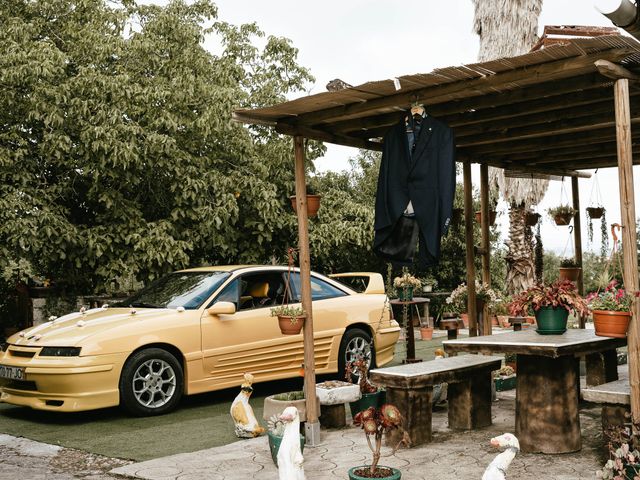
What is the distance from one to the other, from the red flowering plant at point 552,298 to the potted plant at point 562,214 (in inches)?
191

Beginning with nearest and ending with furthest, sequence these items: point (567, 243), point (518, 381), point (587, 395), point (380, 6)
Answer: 1. point (587, 395)
2. point (518, 381)
3. point (567, 243)
4. point (380, 6)

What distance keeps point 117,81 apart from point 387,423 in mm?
7718

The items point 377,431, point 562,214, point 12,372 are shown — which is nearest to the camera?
point 377,431

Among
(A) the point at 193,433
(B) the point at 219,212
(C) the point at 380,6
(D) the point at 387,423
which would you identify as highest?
(C) the point at 380,6

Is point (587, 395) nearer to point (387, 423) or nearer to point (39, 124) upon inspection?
point (387, 423)

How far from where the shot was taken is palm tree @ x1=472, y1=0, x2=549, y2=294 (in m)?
15.2

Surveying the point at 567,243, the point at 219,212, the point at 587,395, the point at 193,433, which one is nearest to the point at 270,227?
the point at 219,212

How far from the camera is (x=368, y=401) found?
681cm

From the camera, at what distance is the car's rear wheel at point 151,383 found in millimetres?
7379

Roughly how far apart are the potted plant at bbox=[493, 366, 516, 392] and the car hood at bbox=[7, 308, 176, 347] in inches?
139

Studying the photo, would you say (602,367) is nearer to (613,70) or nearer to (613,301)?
(613,301)

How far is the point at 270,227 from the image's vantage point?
12.2 m

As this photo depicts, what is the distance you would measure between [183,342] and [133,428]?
1.07m

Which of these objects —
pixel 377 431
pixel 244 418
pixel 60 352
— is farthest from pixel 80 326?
pixel 377 431
